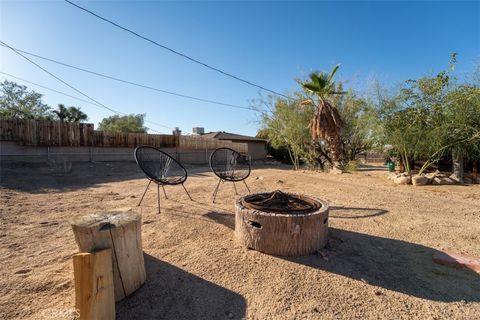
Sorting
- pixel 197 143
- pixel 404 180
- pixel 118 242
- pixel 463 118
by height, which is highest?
pixel 463 118

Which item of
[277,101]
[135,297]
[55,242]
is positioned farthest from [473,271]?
[277,101]

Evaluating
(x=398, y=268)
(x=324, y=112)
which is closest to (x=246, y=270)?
(x=398, y=268)

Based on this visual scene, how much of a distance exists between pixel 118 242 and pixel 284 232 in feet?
4.61

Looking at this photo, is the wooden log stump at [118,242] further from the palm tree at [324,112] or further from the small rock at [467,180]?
the small rock at [467,180]

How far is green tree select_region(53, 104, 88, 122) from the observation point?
73.0 ft

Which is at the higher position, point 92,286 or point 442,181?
point 92,286

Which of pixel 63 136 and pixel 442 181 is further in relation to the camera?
pixel 63 136

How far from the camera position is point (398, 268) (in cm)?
232

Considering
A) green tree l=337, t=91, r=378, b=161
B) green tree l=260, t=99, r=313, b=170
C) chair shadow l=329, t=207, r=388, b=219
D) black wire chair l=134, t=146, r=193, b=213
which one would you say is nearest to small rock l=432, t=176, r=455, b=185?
green tree l=337, t=91, r=378, b=161

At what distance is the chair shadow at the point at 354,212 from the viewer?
3.78m

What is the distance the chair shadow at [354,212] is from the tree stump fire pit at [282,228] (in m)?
1.39

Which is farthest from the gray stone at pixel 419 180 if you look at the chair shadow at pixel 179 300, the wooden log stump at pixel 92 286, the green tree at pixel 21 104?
the green tree at pixel 21 104

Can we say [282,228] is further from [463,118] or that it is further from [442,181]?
[442,181]

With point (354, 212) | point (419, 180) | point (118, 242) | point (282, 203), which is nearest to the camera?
point (118, 242)
